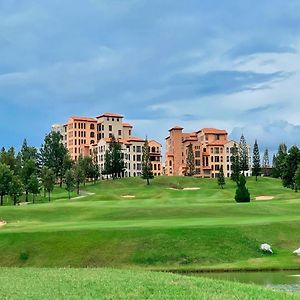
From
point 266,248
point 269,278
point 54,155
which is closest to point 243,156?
point 54,155

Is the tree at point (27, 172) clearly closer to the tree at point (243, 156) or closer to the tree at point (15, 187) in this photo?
the tree at point (15, 187)

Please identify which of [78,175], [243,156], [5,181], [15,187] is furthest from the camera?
[243,156]

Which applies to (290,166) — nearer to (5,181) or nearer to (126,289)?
(5,181)

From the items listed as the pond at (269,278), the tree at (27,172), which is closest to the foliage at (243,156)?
the tree at (27,172)

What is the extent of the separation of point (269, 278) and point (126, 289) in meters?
16.6

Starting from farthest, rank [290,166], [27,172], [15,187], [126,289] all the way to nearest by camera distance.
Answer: [27,172], [290,166], [15,187], [126,289]

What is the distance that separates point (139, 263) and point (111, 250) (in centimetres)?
300

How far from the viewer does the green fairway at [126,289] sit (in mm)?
21219

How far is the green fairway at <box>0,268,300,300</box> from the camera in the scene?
21.2 m

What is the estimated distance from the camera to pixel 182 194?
134m

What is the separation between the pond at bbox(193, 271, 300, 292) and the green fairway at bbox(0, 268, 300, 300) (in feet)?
26.7

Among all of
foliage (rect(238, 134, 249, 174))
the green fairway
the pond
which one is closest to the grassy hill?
the pond

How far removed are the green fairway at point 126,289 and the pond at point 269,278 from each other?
8143 mm

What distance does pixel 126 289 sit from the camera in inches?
894
